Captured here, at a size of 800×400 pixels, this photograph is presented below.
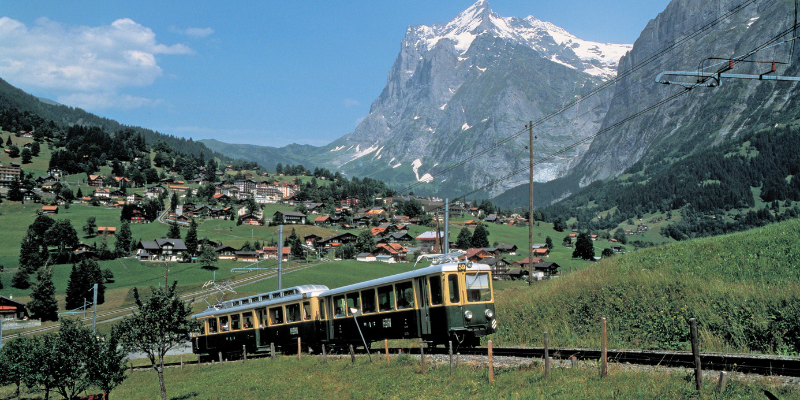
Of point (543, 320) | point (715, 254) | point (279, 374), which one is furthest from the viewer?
point (715, 254)

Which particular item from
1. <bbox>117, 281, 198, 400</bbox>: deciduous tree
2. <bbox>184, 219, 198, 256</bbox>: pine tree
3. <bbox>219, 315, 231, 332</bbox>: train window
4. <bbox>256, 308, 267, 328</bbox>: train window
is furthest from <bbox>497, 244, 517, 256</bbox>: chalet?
<bbox>117, 281, 198, 400</bbox>: deciduous tree

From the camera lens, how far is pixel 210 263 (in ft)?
407

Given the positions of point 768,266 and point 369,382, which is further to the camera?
point 768,266

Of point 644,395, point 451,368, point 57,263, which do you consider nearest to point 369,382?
point 451,368

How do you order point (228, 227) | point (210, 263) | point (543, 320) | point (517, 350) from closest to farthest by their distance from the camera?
1. point (517, 350)
2. point (543, 320)
3. point (210, 263)
4. point (228, 227)

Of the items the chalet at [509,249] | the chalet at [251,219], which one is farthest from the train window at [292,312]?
the chalet at [251,219]

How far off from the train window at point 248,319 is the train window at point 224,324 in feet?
7.92

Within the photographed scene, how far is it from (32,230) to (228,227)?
5565 centimetres

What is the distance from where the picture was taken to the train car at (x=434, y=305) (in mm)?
23453

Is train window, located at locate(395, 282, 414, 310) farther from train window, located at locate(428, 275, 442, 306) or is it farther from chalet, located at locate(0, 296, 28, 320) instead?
chalet, located at locate(0, 296, 28, 320)

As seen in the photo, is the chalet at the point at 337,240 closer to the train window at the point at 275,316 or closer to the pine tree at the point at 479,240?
the pine tree at the point at 479,240

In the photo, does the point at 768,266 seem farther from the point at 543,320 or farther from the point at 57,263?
the point at 57,263

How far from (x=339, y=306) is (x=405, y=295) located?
629 cm

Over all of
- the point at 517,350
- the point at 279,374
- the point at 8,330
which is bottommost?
the point at 8,330
